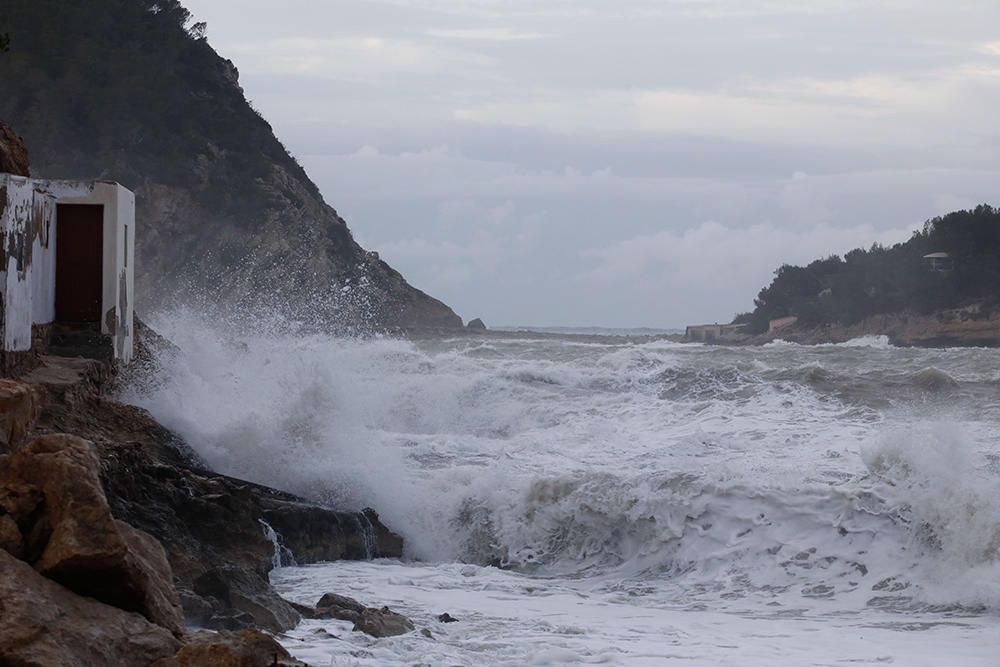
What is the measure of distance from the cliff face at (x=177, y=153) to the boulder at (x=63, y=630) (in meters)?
33.7

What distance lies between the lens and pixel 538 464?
12945mm

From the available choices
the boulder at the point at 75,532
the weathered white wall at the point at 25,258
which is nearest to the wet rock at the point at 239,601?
the boulder at the point at 75,532

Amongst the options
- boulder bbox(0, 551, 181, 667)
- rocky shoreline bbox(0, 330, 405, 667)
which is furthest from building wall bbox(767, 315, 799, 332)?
boulder bbox(0, 551, 181, 667)

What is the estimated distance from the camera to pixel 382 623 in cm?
712

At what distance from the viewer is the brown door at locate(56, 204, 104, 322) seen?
11742 millimetres

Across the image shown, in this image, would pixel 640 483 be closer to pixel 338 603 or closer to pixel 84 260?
pixel 338 603

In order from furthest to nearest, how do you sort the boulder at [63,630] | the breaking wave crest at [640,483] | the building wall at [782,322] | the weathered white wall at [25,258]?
the building wall at [782,322] → the breaking wave crest at [640,483] → the weathered white wall at [25,258] → the boulder at [63,630]

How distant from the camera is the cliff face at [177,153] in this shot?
136 ft

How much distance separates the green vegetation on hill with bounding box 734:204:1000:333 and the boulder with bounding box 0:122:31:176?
46892 mm

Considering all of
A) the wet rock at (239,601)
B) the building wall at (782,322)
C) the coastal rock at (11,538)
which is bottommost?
the wet rock at (239,601)

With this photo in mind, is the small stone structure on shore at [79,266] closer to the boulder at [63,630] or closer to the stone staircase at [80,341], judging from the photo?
the stone staircase at [80,341]

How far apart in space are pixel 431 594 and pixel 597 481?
318cm

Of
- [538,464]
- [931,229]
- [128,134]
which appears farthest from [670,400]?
[931,229]

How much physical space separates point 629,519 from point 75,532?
21.8 feet
